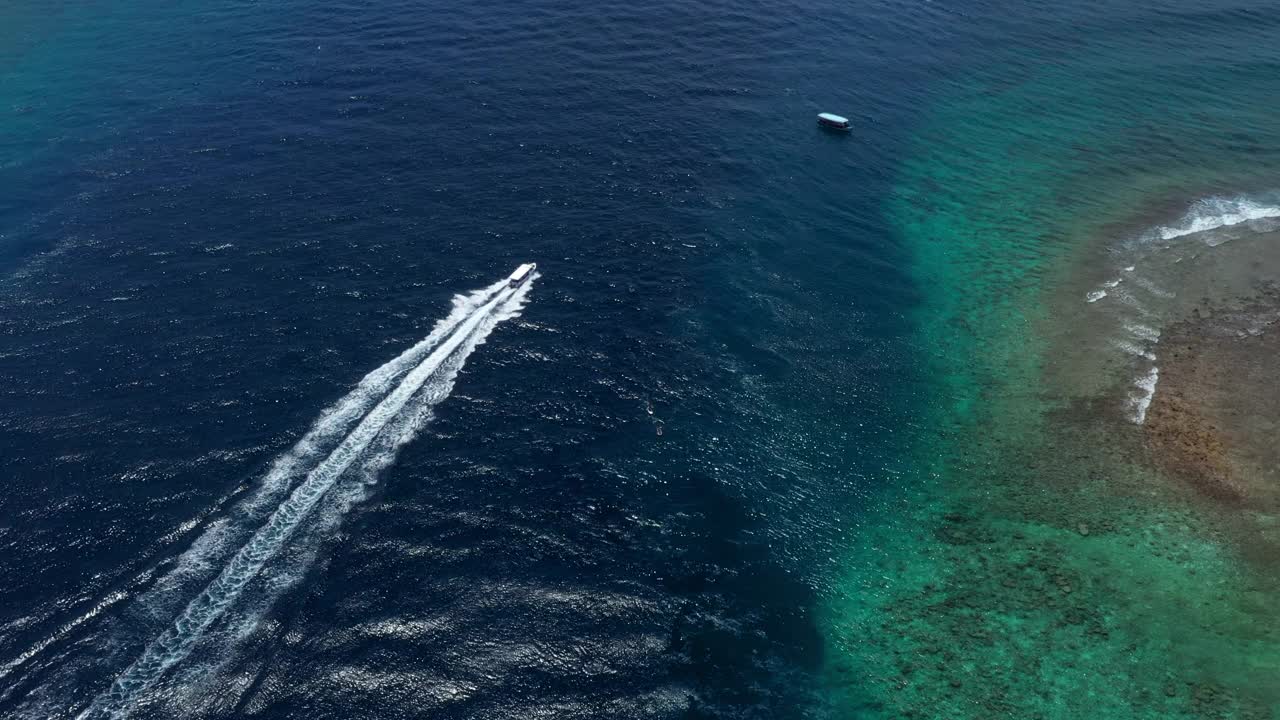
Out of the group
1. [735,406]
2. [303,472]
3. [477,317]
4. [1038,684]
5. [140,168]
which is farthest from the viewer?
[140,168]

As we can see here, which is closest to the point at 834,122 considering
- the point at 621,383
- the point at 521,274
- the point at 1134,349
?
the point at 1134,349

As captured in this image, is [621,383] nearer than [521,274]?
Yes

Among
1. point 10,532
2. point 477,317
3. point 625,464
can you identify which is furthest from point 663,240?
point 10,532

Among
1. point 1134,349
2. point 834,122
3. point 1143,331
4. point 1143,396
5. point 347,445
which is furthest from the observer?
point 834,122

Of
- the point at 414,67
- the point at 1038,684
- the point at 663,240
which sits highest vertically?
the point at 414,67

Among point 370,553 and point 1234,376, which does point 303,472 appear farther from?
point 1234,376

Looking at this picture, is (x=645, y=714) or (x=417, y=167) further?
(x=417, y=167)

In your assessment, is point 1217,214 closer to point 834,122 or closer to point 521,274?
point 834,122
